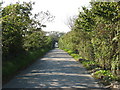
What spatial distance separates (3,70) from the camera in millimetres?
8656

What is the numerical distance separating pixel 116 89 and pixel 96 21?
4.62 m

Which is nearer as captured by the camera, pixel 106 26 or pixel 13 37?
pixel 106 26

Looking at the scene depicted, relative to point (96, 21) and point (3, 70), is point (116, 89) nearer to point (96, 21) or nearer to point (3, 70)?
point (96, 21)

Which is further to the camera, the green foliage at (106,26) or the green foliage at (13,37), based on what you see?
the green foliage at (13,37)

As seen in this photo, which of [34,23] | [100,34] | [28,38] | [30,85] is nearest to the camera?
[30,85]

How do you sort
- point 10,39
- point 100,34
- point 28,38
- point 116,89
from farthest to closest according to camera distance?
point 28,38, point 10,39, point 100,34, point 116,89

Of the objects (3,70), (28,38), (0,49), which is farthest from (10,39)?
(28,38)

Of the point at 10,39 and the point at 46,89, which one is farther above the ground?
the point at 10,39

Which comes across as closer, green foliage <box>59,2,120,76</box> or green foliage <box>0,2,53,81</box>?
green foliage <box>59,2,120,76</box>

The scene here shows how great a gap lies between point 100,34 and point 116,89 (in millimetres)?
4423

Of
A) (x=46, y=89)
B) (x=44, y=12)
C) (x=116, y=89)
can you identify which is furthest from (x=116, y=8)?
(x=44, y=12)

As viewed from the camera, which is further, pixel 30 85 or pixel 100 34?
pixel 100 34

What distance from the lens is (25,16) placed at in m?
15.4

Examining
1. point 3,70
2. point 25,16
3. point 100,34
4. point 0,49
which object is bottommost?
point 3,70
